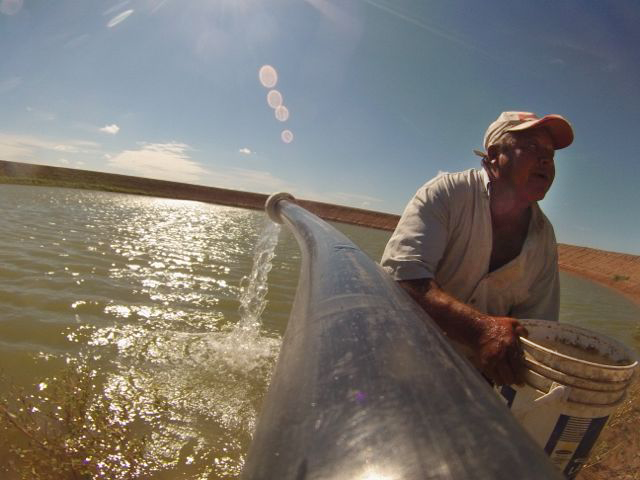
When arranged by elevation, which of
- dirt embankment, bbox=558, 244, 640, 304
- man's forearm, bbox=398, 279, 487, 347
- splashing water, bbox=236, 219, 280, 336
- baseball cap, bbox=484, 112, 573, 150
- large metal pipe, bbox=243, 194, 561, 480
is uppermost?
dirt embankment, bbox=558, 244, 640, 304

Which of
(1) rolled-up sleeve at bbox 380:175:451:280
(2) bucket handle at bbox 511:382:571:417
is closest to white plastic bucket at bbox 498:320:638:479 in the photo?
(2) bucket handle at bbox 511:382:571:417

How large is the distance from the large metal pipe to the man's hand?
27.9 inches

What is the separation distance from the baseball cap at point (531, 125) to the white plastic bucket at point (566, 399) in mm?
1221

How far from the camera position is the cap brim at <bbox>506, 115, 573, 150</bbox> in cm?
203

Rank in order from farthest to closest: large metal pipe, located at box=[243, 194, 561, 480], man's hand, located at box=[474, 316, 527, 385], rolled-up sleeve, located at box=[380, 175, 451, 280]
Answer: rolled-up sleeve, located at box=[380, 175, 451, 280] → man's hand, located at box=[474, 316, 527, 385] → large metal pipe, located at box=[243, 194, 561, 480]

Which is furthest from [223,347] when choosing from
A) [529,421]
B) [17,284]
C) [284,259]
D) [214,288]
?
[284,259]

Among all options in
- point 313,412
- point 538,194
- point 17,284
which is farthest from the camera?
point 17,284

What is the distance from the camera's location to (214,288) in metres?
6.10

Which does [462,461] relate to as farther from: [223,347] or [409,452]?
[223,347]

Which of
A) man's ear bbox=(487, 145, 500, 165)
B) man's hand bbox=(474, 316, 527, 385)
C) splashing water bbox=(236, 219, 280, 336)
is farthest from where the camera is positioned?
splashing water bbox=(236, 219, 280, 336)

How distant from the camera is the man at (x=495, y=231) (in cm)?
186

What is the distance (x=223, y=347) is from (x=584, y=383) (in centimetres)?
330

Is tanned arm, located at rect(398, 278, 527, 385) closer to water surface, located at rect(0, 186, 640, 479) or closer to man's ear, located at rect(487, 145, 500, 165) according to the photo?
man's ear, located at rect(487, 145, 500, 165)

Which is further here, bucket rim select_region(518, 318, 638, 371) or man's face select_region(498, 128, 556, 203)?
man's face select_region(498, 128, 556, 203)
